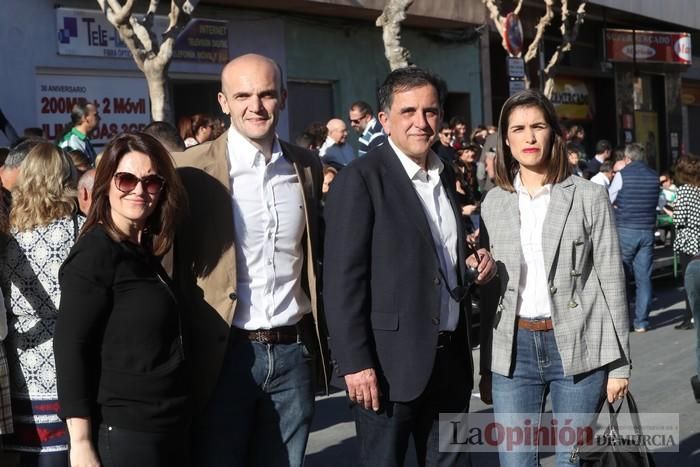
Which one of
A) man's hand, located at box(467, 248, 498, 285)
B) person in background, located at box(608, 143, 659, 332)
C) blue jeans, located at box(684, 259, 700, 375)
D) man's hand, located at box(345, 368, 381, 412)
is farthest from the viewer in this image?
person in background, located at box(608, 143, 659, 332)

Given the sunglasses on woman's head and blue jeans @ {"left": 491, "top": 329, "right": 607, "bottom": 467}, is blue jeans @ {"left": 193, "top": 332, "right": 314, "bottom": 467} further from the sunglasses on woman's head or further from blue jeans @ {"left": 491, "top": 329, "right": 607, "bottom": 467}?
blue jeans @ {"left": 491, "top": 329, "right": 607, "bottom": 467}

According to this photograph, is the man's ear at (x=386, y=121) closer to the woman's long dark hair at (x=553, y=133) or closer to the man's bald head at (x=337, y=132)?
the woman's long dark hair at (x=553, y=133)

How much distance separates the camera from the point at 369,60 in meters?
21.6

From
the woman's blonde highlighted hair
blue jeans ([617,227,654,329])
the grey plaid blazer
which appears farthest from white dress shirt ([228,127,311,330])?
blue jeans ([617,227,654,329])

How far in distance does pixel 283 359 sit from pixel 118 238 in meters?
0.82

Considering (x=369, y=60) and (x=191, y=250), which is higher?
(x=369, y=60)

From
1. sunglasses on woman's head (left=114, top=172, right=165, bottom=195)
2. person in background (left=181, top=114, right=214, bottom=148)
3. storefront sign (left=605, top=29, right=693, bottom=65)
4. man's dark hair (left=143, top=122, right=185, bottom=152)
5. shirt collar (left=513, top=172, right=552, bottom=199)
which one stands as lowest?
shirt collar (left=513, top=172, right=552, bottom=199)

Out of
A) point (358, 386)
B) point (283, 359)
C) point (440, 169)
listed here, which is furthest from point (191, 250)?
point (440, 169)

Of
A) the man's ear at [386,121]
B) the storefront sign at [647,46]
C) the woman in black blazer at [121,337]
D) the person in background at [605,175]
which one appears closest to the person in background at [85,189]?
the woman in black blazer at [121,337]

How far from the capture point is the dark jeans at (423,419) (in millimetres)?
4223

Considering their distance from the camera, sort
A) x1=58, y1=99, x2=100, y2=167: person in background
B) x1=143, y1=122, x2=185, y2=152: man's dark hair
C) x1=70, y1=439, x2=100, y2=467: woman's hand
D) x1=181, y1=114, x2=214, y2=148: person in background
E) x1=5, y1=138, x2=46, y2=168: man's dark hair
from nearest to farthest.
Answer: x1=70, y1=439, x2=100, y2=467: woman's hand, x1=5, y1=138, x2=46, y2=168: man's dark hair, x1=143, y1=122, x2=185, y2=152: man's dark hair, x1=181, y1=114, x2=214, y2=148: person in background, x1=58, y1=99, x2=100, y2=167: person in background

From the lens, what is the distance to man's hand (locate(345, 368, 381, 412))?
13.4 ft

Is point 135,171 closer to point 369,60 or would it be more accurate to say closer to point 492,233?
point 492,233

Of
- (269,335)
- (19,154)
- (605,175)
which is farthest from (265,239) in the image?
(605,175)
